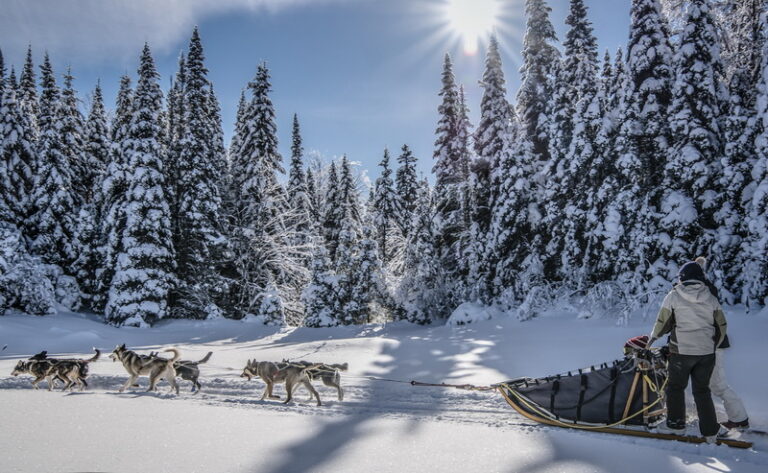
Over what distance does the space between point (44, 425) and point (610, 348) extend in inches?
420

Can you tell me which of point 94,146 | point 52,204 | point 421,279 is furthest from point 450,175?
point 94,146

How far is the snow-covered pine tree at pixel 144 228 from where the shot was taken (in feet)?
72.4

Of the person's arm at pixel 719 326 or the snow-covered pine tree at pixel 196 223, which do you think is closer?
the person's arm at pixel 719 326

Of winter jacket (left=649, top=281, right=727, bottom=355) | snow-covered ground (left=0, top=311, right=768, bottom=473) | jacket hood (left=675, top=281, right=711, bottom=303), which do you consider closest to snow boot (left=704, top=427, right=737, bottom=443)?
snow-covered ground (left=0, top=311, right=768, bottom=473)

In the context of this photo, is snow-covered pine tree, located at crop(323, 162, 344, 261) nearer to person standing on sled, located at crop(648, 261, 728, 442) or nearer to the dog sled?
the dog sled

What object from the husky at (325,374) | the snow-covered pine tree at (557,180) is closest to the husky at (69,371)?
the husky at (325,374)

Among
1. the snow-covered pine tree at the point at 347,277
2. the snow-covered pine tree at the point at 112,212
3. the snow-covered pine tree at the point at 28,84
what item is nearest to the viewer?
the snow-covered pine tree at the point at 112,212

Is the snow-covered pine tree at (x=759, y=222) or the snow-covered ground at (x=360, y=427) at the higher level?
the snow-covered pine tree at (x=759, y=222)

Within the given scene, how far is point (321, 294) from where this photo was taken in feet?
81.0

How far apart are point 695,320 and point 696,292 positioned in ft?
1.11

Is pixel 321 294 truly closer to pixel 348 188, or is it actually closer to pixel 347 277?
pixel 347 277

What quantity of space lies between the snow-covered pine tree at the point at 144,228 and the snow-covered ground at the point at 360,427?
11750 millimetres

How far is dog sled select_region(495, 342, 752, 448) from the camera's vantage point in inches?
213

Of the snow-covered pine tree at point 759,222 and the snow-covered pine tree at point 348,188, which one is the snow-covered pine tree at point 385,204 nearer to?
the snow-covered pine tree at point 348,188
